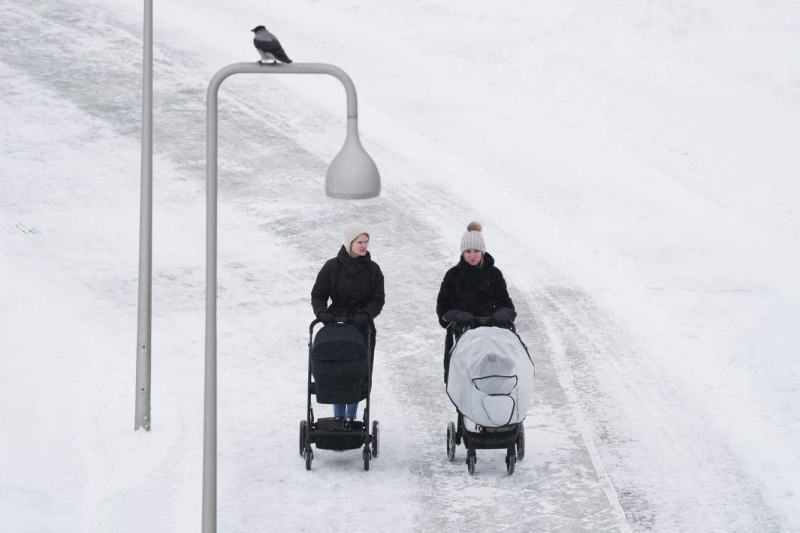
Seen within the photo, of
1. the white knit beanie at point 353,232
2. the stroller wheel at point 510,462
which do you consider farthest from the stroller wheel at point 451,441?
the white knit beanie at point 353,232

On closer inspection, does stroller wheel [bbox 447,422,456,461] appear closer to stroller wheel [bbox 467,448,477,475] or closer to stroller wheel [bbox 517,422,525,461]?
stroller wheel [bbox 467,448,477,475]

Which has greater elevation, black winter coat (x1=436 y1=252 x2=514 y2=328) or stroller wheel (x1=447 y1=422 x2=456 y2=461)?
black winter coat (x1=436 y1=252 x2=514 y2=328)

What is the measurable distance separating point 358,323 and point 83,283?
6.73 metres

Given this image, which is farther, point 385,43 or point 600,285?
point 385,43

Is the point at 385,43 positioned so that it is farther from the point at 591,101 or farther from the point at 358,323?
the point at 358,323

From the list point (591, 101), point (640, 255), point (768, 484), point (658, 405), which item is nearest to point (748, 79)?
point (591, 101)

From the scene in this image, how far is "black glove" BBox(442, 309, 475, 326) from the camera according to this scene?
460 inches

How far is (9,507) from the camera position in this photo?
36.4ft

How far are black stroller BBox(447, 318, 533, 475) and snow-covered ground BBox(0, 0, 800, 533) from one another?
0.91ft

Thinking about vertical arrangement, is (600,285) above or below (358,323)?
below

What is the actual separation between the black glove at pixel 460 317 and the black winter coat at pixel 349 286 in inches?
25.5

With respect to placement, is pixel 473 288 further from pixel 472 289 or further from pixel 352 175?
pixel 352 175

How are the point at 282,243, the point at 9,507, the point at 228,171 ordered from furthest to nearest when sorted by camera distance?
1. the point at 228,171
2. the point at 282,243
3. the point at 9,507

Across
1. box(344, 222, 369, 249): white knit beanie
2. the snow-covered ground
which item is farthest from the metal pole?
box(344, 222, 369, 249): white knit beanie
